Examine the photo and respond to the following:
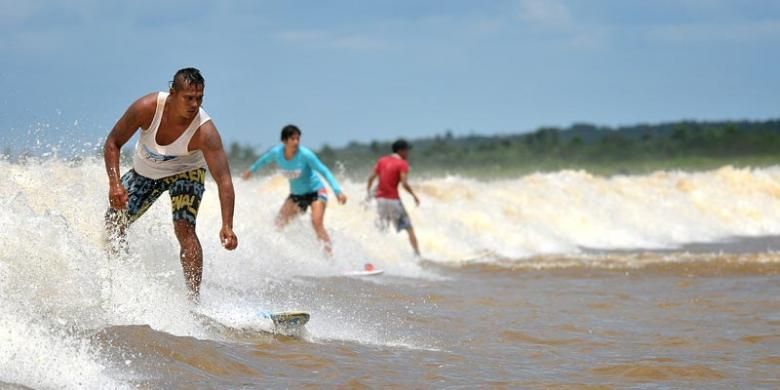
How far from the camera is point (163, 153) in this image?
8.02 meters

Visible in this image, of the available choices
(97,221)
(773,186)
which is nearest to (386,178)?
(97,221)

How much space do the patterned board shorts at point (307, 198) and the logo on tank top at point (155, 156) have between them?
581 centimetres

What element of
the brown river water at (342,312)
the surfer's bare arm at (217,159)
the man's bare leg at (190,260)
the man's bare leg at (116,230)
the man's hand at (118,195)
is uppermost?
the surfer's bare arm at (217,159)

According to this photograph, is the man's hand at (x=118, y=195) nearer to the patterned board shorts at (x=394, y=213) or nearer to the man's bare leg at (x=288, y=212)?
the man's bare leg at (x=288, y=212)

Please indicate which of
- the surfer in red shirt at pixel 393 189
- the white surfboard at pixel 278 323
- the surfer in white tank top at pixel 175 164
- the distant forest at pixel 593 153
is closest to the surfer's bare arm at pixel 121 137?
the surfer in white tank top at pixel 175 164

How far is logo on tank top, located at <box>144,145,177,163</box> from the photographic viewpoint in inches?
316

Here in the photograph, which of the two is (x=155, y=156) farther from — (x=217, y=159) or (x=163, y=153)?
(x=217, y=159)

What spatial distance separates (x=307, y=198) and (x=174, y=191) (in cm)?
570

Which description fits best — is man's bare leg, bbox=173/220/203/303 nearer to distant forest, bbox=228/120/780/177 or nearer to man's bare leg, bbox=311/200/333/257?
man's bare leg, bbox=311/200/333/257

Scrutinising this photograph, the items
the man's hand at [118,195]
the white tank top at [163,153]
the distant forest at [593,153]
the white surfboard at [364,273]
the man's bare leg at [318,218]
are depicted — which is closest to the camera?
the man's hand at [118,195]

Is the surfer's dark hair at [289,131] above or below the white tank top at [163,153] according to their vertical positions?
above

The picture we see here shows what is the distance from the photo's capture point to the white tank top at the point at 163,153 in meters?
7.85

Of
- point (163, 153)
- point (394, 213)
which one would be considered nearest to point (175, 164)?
point (163, 153)

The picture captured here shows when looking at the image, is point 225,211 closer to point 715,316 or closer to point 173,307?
point 173,307
